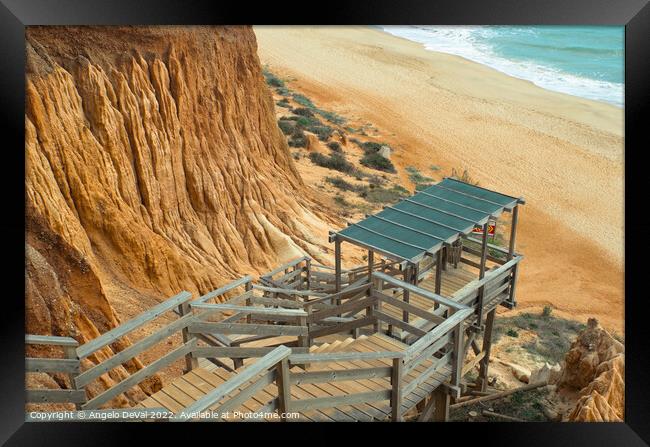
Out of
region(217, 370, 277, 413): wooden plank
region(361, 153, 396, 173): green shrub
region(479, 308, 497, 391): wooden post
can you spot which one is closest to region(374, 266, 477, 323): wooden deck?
region(479, 308, 497, 391): wooden post

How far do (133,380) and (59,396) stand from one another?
0.71 m

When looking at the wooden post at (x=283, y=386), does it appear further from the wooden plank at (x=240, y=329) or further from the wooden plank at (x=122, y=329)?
the wooden plank at (x=122, y=329)

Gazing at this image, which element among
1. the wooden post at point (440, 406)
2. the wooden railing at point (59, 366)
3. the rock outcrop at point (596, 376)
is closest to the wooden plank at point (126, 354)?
the wooden railing at point (59, 366)

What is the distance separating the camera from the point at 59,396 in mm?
6664

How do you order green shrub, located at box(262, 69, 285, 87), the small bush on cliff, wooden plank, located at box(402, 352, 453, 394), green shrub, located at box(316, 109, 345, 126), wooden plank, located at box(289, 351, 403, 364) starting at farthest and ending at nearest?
1. green shrub, located at box(262, 69, 285, 87)
2. green shrub, located at box(316, 109, 345, 126)
3. the small bush on cliff
4. wooden plank, located at box(402, 352, 453, 394)
5. wooden plank, located at box(289, 351, 403, 364)

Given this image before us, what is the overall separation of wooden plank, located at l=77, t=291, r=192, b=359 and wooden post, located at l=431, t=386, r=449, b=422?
Answer: 3836mm

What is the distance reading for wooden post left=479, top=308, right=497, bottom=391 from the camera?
1202cm

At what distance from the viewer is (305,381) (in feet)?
21.7

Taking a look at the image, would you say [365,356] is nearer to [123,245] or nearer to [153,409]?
[153,409]

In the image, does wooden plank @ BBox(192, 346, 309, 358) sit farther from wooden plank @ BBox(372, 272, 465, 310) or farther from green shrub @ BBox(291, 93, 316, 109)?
green shrub @ BBox(291, 93, 316, 109)

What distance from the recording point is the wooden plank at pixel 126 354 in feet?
21.5

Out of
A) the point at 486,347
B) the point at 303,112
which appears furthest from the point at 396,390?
the point at 303,112
